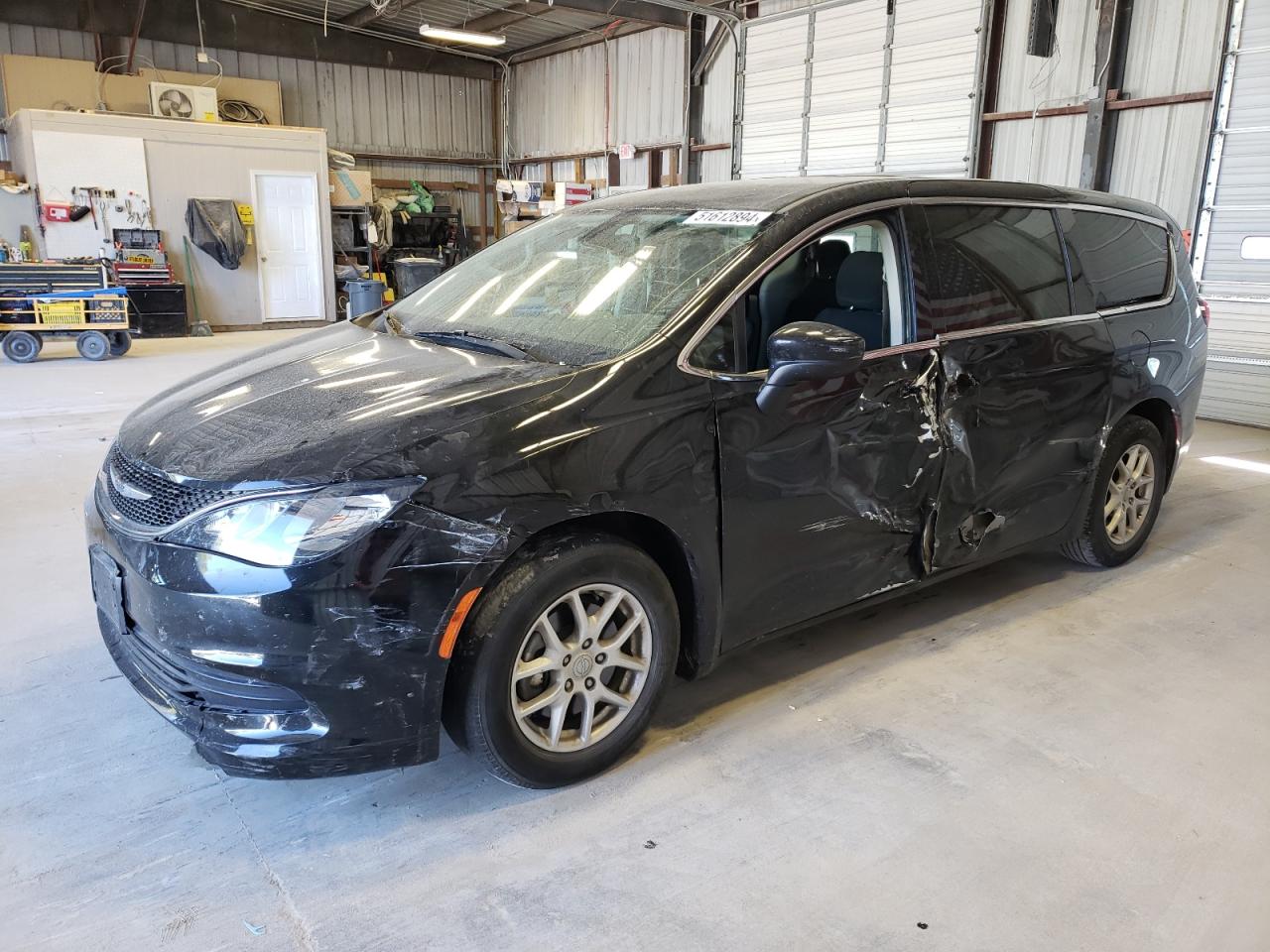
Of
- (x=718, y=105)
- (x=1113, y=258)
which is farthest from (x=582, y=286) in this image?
(x=718, y=105)

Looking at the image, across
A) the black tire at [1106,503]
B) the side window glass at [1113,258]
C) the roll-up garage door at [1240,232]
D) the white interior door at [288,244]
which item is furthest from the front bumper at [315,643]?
Answer: the white interior door at [288,244]

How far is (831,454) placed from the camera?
262 cm

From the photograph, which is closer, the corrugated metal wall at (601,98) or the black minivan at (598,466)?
the black minivan at (598,466)

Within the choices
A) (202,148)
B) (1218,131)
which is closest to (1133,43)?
(1218,131)

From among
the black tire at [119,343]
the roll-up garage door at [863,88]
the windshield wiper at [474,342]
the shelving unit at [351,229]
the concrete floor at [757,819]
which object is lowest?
the concrete floor at [757,819]

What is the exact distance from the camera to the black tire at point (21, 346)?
963 centimetres

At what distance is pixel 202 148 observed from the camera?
1323 centimetres

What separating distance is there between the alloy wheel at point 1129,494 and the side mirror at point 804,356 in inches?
75.9

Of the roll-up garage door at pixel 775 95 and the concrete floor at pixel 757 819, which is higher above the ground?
the roll-up garage door at pixel 775 95

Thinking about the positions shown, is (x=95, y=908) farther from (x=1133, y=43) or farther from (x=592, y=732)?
(x=1133, y=43)

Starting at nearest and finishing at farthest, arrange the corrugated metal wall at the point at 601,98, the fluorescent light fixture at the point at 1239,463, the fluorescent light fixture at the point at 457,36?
the fluorescent light fixture at the point at 1239,463, the fluorescent light fixture at the point at 457,36, the corrugated metal wall at the point at 601,98

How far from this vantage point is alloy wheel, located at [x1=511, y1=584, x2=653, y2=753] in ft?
7.22

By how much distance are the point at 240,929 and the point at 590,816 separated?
0.80 metres

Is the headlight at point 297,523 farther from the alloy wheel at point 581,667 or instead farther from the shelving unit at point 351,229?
the shelving unit at point 351,229
